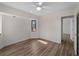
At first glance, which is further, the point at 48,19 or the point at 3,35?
the point at 48,19

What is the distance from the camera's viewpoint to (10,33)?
4246 millimetres

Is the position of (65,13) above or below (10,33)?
above

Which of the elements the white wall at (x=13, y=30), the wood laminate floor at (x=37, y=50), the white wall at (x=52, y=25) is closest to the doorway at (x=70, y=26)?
the white wall at (x=52, y=25)

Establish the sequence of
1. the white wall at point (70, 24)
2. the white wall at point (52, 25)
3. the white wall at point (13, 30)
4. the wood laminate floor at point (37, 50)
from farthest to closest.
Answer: the white wall at point (70, 24) < the white wall at point (52, 25) < the white wall at point (13, 30) < the wood laminate floor at point (37, 50)

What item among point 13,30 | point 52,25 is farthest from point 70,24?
point 13,30

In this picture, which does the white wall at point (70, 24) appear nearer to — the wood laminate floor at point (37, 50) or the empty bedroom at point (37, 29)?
the empty bedroom at point (37, 29)

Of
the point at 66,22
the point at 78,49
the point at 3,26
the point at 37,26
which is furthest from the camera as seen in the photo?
the point at 37,26

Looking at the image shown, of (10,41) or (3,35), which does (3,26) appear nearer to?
(3,35)

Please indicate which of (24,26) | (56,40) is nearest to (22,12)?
(24,26)

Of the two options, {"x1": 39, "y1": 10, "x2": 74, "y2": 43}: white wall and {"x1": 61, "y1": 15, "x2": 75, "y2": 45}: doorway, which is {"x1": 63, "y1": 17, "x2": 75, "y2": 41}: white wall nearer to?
{"x1": 61, "y1": 15, "x2": 75, "y2": 45}: doorway

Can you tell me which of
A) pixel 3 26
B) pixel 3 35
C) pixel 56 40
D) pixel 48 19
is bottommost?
pixel 56 40

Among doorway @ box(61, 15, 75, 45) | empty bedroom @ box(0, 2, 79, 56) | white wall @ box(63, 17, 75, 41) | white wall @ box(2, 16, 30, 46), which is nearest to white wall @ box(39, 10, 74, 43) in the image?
empty bedroom @ box(0, 2, 79, 56)

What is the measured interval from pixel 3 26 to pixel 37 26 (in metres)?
2.77

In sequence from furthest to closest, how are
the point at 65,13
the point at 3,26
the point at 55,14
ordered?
the point at 55,14 → the point at 65,13 → the point at 3,26
